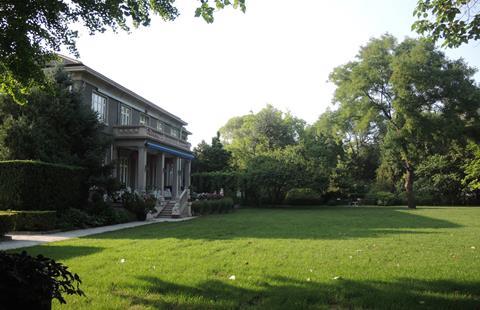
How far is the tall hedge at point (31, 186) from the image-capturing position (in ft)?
58.7

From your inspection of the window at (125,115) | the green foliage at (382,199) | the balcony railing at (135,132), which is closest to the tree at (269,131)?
the green foliage at (382,199)

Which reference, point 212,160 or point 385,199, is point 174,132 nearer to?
point 212,160

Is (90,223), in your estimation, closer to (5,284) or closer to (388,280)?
(388,280)

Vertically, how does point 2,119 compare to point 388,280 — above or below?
above

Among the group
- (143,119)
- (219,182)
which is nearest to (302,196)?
(219,182)

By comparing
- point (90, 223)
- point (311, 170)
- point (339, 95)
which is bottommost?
point (90, 223)

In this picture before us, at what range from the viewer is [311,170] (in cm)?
4478

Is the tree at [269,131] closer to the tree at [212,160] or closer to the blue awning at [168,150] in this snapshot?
the tree at [212,160]

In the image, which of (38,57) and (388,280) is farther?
(38,57)

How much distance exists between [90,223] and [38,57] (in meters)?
12.9

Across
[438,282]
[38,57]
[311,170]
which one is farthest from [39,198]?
[311,170]

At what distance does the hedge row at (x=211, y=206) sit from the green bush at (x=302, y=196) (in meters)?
10.9

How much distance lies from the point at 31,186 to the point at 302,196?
31.0 meters

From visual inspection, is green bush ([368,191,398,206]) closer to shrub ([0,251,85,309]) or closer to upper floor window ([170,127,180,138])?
upper floor window ([170,127,180,138])
